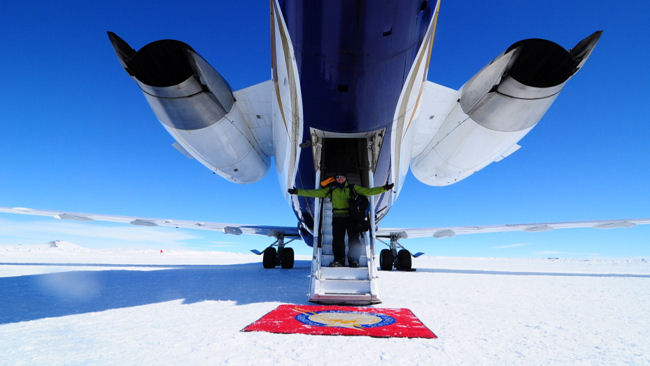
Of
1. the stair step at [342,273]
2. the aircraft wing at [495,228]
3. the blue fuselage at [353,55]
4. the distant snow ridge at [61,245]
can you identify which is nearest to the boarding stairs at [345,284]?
the stair step at [342,273]

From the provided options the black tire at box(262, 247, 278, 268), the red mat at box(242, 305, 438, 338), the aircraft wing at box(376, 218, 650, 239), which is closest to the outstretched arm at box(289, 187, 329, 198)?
the red mat at box(242, 305, 438, 338)

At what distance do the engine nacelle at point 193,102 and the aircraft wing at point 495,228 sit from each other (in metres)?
7.20

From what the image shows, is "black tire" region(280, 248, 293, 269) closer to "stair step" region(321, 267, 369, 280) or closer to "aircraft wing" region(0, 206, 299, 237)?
"aircraft wing" region(0, 206, 299, 237)

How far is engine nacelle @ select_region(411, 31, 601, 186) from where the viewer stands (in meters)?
4.06

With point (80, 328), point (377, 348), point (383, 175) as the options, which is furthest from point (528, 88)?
point (80, 328)

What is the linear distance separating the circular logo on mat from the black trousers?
4.71 feet

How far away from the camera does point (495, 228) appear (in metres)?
10.6

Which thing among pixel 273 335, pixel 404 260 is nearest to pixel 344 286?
pixel 273 335

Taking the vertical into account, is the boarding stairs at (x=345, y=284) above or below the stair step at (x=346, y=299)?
above

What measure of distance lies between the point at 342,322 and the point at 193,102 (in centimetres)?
386

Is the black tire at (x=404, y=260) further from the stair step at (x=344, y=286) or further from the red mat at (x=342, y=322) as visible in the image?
the red mat at (x=342, y=322)

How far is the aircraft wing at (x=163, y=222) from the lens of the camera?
8.24 metres

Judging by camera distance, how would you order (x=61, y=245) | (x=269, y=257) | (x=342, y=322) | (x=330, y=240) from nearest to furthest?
(x=342, y=322)
(x=330, y=240)
(x=269, y=257)
(x=61, y=245)

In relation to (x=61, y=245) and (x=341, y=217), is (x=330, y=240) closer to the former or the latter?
(x=341, y=217)
